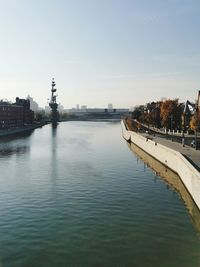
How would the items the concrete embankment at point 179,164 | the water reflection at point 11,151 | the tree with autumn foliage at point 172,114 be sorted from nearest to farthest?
1. the concrete embankment at point 179,164
2. the water reflection at point 11,151
3. the tree with autumn foliage at point 172,114

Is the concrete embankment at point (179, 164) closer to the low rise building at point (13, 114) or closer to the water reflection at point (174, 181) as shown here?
the water reflection at point (174, 181)

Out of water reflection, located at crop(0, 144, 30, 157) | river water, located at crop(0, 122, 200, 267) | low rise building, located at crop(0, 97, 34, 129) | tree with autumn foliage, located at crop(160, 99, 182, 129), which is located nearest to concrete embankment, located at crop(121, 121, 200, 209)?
river water, located at crop(0, 122, 200, 267)

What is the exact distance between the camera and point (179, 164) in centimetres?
5000

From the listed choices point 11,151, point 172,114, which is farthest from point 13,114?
point 11,151

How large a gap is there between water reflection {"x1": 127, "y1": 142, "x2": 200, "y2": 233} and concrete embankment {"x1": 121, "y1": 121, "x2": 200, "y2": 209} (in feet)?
1.96

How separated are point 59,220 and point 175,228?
32.4 ft

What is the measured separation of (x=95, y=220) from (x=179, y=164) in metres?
20.2

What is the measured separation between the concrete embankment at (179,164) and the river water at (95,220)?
1.55 m

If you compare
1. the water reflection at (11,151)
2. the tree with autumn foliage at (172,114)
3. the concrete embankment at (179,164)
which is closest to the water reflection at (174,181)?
the concrete embankment at (179,164)

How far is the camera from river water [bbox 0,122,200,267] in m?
25.3

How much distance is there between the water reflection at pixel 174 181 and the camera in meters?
35.3

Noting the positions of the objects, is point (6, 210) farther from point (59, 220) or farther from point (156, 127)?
point (156, 127)

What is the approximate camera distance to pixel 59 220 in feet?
109

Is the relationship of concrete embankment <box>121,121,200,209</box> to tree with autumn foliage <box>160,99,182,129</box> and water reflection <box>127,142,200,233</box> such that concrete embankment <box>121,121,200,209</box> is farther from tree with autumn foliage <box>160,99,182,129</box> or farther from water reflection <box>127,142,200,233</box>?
tree with autumn foliage <box>160,99,182,129</box>
